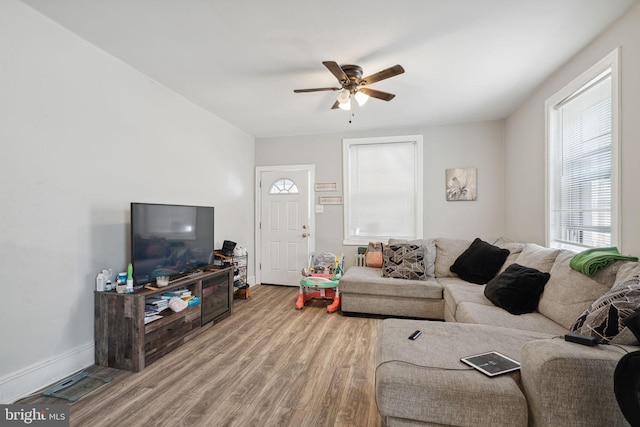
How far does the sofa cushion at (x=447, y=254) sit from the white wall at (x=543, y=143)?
2.38ft

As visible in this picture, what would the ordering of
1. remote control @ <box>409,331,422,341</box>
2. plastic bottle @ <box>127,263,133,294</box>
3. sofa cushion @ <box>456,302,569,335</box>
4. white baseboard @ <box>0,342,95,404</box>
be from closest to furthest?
remote control @ <box>409,331,422,341</box>, white baseboard @ <box>0,342,95,404</box>, sofa cushion @ <box>456,302,569,335</box>, plastic bottle @ <box>127,263,133,294</box>

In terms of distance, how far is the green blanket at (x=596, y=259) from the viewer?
5.59ft

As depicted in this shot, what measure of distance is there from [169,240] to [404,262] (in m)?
2.62

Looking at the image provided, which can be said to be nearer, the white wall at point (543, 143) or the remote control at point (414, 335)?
the remote control at point (414, 335)

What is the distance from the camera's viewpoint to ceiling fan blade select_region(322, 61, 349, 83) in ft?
6.60

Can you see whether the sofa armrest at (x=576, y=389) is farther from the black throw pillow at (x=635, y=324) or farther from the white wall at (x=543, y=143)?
the white wall at (x=543, y=143)

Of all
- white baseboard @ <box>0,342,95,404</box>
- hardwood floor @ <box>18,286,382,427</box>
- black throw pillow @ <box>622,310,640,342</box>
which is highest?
black throw pillow @ <box>622,310,640,342</box>

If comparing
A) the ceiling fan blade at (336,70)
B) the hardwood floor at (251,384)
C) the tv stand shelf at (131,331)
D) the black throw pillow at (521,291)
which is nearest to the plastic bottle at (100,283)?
the tv stand shelf at (131,331)

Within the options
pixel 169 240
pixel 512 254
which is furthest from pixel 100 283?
pixel 512 254

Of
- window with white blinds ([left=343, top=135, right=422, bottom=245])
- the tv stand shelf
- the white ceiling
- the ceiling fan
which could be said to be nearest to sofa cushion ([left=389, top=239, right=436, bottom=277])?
window with white blinds ([left=343, top=135, right=422, bottom=245])

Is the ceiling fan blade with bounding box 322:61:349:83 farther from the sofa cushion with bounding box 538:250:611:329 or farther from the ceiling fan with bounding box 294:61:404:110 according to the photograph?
the sofa cushion with bounding box 538:250:611:329

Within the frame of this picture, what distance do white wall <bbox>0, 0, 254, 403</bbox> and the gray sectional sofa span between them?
7.50 feet

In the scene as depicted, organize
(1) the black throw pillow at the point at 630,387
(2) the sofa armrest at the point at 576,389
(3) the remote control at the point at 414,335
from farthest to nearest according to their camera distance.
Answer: (3) the remote control at the point at 414,335 → (2) the sofa armrest at the point at 576,389 → (1) the black throw pillow at the point at 630,387

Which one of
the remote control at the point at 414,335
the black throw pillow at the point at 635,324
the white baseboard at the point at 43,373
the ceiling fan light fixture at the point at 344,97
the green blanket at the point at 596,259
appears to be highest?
the ceiling fan light fixture at the point at 344,97
